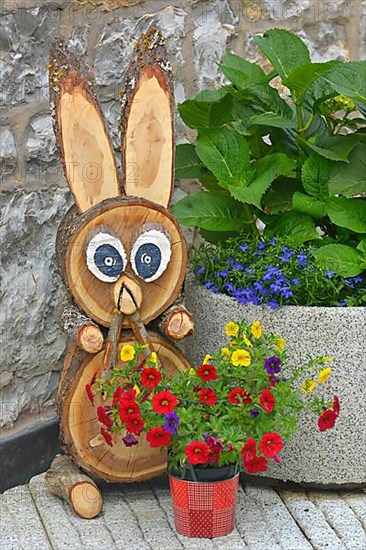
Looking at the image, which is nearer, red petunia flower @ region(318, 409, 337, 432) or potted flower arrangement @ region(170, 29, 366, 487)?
red petunia flower @ region(318, 409, 337, 432)

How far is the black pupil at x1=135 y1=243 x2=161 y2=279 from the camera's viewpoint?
2.75 metres

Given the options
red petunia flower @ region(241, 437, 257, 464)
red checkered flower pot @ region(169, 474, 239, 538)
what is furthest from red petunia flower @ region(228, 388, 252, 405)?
red checkered flower pot @ region(169, 474, 239, 538)

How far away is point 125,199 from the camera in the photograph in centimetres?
274

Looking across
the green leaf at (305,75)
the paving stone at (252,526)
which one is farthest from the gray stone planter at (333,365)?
the green leaf at (305,75)

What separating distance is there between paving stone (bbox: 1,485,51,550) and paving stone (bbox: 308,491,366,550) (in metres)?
0.71

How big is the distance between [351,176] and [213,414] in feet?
2.57

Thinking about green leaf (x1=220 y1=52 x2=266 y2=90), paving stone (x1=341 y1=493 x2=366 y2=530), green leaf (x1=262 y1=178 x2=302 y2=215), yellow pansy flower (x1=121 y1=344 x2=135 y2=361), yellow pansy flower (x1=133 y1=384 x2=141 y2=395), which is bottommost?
paving stone (x1=341 y1=493 x2=366 y2=530)

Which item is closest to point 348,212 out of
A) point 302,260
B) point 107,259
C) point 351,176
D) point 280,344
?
point 351,176

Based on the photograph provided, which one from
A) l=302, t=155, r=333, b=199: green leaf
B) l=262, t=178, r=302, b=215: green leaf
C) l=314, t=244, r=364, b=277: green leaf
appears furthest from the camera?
l=262, t=178, r=302, b=215: green leaf

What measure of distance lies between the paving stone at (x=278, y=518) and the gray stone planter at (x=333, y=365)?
6cm

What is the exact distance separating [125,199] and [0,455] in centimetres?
84

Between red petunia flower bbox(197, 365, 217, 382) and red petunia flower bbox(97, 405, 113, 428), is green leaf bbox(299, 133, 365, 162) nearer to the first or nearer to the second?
red petunia flower bbox(197, 365, 217, 382)

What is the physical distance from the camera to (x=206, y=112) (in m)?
3.00

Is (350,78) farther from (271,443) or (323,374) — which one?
(271,443)
